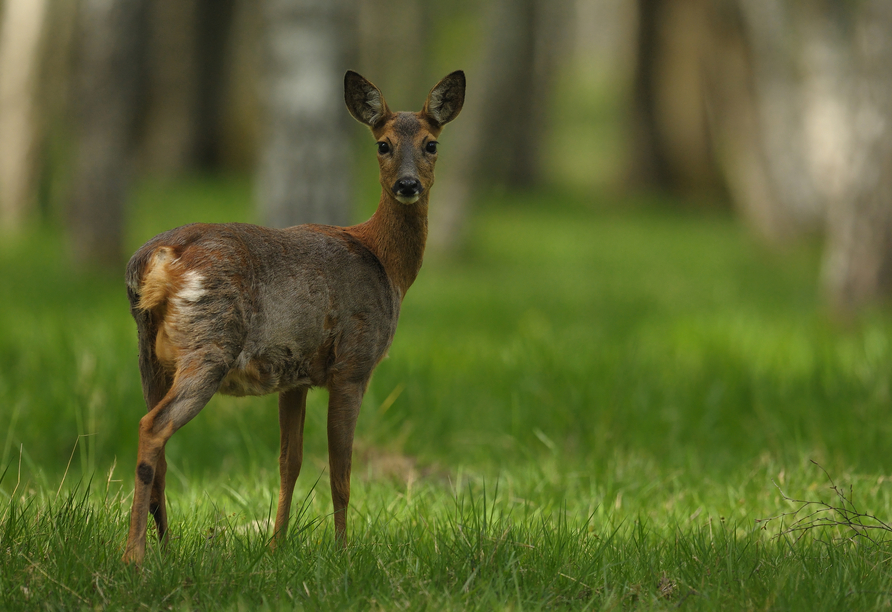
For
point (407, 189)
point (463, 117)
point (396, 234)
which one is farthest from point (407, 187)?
point (463, 117)

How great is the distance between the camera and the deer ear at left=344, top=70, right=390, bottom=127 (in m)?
3.17

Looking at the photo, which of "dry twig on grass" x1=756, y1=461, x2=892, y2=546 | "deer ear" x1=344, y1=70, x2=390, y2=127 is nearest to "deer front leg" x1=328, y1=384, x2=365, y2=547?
"deer ear" x1=344, y1=70, x2=390, y2=127

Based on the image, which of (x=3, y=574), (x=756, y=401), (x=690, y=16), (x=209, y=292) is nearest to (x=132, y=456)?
(x=3, y=574)

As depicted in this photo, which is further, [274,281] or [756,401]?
[756,401]

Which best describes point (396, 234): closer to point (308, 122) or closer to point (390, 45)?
point (308, 122)

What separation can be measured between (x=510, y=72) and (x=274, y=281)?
32.2 ft

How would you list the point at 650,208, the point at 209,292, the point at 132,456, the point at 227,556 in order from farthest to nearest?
the point at 650,208
the point at 132,456
the point at 227,556
the point at 209,292

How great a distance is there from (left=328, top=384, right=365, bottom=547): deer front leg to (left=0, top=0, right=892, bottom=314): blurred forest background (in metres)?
3.56

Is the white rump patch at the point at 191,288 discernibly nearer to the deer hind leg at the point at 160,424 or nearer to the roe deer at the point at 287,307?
the roe deer at the point at 287,307

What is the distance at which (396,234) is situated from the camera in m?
3.36

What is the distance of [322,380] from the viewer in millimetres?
3125

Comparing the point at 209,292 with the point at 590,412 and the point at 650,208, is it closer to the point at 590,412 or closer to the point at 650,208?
the point at 590,412

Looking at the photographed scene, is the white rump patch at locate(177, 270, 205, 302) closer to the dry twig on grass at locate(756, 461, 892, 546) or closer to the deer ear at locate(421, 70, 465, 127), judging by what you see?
the deer ear at locate(421, 70, 465, 127)

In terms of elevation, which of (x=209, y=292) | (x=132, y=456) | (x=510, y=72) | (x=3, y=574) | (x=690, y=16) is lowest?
(x=132, y=456)
